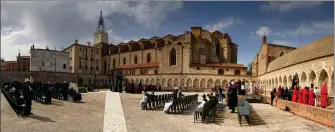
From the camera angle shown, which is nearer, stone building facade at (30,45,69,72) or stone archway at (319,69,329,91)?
stone archway at (319,69,329,91)

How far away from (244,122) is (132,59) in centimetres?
5597

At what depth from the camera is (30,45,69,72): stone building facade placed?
172 ft

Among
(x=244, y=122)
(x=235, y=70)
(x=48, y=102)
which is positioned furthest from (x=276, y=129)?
(x=235, y=70)

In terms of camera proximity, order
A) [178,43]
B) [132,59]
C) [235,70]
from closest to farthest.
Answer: [235,70]
[178,43]
[132,59]

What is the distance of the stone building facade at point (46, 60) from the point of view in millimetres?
52438

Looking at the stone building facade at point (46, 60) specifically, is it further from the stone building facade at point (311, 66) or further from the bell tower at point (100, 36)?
the stone building facade at point (311, 66)

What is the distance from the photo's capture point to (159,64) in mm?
54219

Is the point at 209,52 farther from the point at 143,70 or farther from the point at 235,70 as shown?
the point at 143,70

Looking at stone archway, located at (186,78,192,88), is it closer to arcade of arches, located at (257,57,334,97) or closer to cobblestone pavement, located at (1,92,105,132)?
arcade of arches, located at (257,57,334,97)

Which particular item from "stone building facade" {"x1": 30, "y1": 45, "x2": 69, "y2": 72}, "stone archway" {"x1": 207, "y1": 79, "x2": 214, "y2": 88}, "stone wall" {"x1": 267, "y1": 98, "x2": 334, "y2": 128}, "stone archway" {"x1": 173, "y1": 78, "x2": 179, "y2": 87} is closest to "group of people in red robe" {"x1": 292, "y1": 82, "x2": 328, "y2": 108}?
"stone wall" {"x1": 267, "y1": 98, "x2": 334, "y2": 128}

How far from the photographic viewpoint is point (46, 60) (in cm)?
5403

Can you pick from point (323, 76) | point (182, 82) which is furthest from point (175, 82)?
point (323, 76)

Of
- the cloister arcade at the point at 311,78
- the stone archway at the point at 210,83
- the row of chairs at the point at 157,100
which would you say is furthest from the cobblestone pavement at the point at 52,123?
the stone archway at the point at 210,83

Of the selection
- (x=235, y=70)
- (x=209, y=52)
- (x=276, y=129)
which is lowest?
(x=276, y=129)
